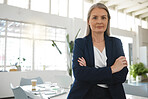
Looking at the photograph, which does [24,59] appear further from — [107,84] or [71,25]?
[107,84]

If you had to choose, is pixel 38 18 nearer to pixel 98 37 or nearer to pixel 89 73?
pixel 98 37

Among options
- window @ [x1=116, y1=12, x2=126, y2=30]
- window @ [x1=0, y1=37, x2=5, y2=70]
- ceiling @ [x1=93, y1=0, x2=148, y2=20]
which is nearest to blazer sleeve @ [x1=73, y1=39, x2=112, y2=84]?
window @ [x1=0, y1=37, x2=5, y2=70]

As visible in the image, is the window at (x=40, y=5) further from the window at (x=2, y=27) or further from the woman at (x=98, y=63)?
the woman at (x=98, y=63)

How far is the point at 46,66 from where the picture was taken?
7336mm

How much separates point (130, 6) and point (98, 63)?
1145 centimetres

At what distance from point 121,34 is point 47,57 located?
19.5ft

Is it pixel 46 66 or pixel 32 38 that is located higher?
pixel 32 38

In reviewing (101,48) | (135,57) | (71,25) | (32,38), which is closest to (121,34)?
(135,57)

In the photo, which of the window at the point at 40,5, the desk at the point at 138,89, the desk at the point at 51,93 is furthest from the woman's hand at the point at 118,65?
the window at the point at 40,5

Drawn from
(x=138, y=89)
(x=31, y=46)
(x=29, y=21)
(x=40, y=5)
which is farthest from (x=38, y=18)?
(x=138, y=89)

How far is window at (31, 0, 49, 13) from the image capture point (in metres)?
7.35

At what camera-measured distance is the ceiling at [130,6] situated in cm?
994

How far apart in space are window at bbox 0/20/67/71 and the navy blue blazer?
5819mm

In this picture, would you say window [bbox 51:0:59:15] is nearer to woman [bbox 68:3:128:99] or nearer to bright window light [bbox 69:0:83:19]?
bright window light [bbox 69:0:83:19]
